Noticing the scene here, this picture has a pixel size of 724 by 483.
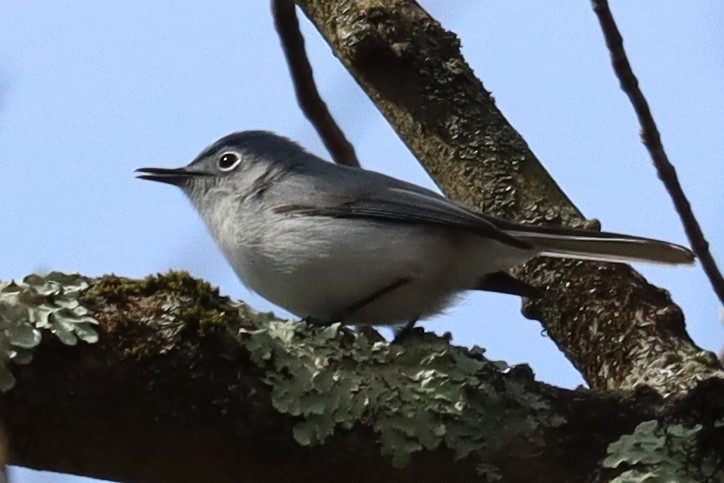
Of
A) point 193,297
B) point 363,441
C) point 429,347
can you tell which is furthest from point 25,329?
point 429,347

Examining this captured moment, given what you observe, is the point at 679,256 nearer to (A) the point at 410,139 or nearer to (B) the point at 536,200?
(B) the point at 536,200

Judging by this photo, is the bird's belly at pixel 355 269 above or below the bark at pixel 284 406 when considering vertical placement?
above

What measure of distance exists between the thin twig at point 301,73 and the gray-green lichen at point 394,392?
1291 mm

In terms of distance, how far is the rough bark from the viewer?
279 cm

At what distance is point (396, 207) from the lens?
2.96 m

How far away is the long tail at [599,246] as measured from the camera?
9.15 feet

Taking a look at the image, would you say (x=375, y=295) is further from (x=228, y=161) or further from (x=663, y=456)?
Answer: (x=663, y=456)

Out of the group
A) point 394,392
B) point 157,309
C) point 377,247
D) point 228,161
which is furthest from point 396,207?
point 157,309

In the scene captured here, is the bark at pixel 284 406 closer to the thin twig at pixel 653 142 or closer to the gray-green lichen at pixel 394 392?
the gray-green lichen at pixel 394 392

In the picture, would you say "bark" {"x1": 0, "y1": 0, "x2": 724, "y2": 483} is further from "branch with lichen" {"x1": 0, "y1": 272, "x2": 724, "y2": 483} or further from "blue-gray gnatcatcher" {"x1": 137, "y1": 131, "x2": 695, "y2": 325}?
"blue-gray gnatcatcher" {"x1": 137, "y1": 131, "x2": 695, "y2": 325}

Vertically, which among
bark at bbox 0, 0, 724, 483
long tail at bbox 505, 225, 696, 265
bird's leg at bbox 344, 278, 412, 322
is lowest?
bark at bbox 0, 0, 724, 483

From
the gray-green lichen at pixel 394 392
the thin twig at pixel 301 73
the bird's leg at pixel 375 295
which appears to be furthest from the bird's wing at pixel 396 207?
the gray-green lichen at pixel 394 392

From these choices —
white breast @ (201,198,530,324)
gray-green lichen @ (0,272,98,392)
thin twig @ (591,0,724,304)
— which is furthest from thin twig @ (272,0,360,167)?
gray-green lichen @ (0,272,98,392)

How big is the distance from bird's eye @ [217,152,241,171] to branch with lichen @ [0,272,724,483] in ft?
4.49
